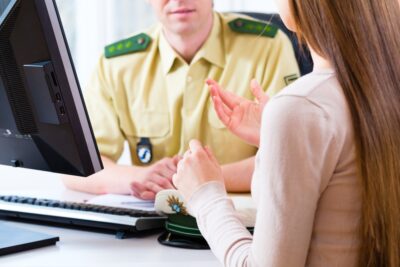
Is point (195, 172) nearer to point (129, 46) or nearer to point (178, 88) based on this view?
point (178, 88)

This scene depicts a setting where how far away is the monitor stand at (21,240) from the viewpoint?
131cm

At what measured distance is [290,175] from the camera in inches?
38.8

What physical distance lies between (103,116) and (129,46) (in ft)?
0.81

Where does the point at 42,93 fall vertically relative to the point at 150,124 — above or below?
above

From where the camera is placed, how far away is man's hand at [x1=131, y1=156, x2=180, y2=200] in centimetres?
180

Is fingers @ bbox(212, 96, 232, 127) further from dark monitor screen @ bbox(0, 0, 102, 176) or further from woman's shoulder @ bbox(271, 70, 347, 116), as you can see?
woman's shoulder @ bbox(271, 70, 347, 116)

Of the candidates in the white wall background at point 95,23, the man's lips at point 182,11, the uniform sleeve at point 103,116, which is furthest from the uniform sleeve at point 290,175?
the white wall background at point 95,23

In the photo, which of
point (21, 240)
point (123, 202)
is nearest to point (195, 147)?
point (21, 240)

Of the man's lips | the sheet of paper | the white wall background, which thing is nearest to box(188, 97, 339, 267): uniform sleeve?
the sheet of paper

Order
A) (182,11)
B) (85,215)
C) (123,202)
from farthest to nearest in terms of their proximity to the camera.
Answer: (182,11), (123,202), (85,215)

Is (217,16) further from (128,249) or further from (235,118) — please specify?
(128,249)

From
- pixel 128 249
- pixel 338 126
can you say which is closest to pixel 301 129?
pixel 338 126

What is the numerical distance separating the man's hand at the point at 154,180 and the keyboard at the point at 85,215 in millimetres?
266

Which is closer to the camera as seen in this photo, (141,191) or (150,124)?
(141,191)
